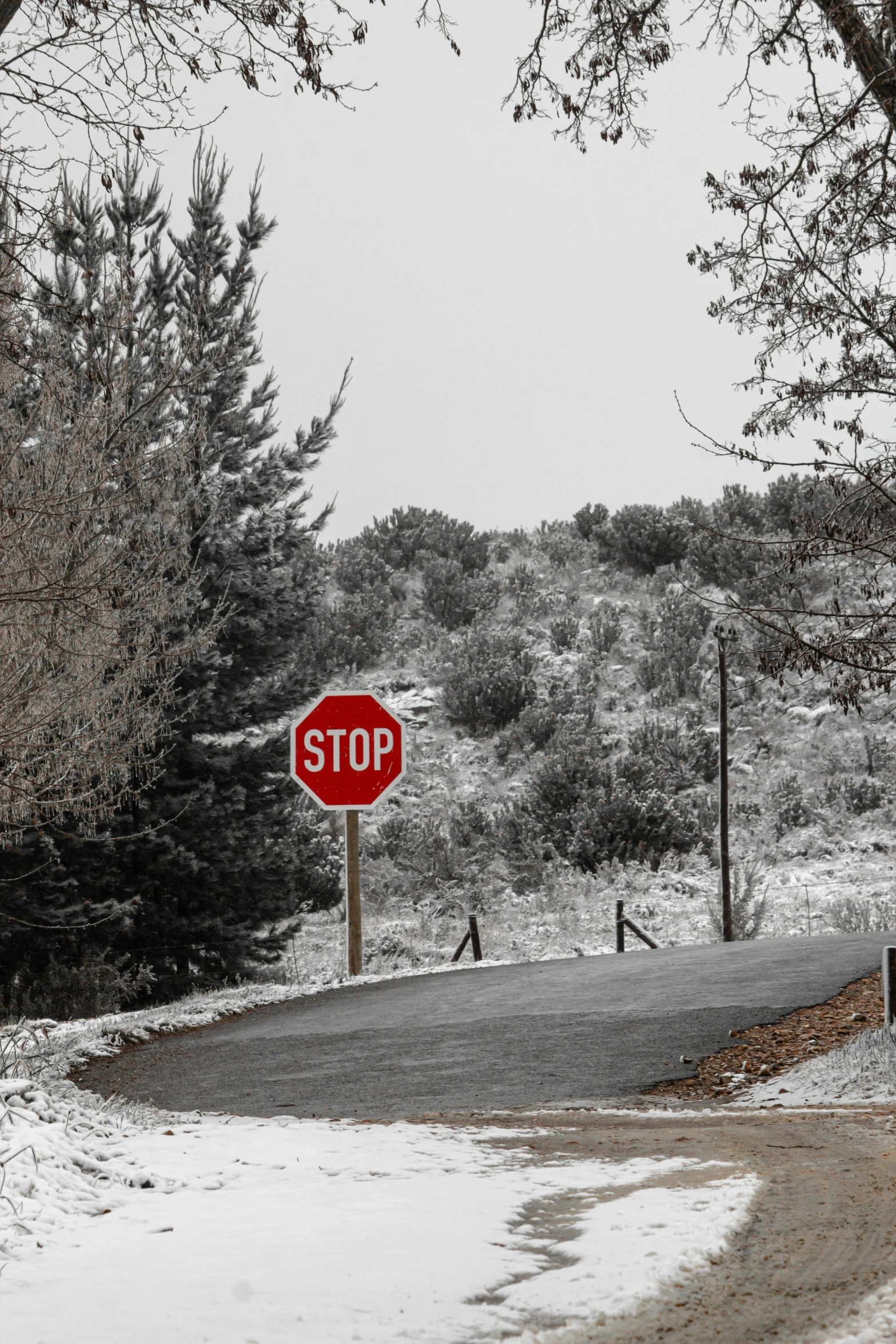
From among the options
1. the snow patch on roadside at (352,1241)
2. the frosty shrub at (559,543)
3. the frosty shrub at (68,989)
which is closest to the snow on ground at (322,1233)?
the snow patch on roadside at (352,1241)

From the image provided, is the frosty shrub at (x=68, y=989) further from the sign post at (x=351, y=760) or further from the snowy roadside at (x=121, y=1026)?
the sign post at (x=351, y=760)

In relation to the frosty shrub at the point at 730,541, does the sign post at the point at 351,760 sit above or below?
below

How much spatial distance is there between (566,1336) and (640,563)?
39035 millimetres

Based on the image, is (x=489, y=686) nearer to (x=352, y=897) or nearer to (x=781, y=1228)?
(x=352, y=897)

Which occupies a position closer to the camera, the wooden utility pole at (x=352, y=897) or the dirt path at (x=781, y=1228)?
the dirt path at (x=781, y=1228)

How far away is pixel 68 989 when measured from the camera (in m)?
14.1

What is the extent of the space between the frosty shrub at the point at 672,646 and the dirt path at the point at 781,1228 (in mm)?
28535

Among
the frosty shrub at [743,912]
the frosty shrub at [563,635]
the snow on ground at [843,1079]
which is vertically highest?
the frosty shrub at [563,635]

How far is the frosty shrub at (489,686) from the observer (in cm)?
3428

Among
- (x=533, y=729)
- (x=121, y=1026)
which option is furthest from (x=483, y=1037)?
(x=533, y=729)

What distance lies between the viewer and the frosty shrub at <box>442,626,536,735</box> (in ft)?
112

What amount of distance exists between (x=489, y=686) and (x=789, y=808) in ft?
30.0

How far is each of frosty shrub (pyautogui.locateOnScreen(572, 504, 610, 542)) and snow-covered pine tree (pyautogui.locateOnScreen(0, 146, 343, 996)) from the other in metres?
28.5

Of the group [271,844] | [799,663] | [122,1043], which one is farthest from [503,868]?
[799,663]
